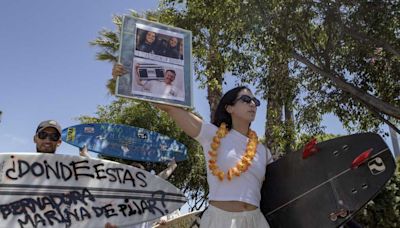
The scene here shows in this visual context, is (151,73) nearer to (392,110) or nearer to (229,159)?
(229,159)

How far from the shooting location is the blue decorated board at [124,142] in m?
6.05

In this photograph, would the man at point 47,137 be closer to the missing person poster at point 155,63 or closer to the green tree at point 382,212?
the missing person poster at point 155,63

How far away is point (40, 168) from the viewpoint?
126 inches

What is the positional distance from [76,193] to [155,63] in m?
1.32

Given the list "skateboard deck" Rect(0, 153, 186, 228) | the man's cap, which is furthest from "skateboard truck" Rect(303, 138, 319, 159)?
the man's cap

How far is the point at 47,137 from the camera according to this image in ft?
10.6

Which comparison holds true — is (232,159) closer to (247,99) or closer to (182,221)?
(247,99)

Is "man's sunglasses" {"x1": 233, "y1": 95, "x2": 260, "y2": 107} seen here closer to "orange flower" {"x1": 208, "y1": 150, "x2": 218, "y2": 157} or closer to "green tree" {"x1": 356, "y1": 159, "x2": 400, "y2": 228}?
"orange flower" {"x1": 208, "y1": 150, "x2": 218, "y2": 157}

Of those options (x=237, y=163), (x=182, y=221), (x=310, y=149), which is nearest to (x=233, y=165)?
(x=237, y=163)

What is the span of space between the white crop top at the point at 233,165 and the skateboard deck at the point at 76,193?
4.16ft

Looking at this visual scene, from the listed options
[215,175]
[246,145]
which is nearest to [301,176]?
[246,145]

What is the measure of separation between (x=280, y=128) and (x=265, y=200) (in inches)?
169

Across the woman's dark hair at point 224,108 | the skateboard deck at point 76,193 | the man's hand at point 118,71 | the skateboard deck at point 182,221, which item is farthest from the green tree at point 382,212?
the man's hand at point 118,71

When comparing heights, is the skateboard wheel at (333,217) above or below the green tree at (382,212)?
above
